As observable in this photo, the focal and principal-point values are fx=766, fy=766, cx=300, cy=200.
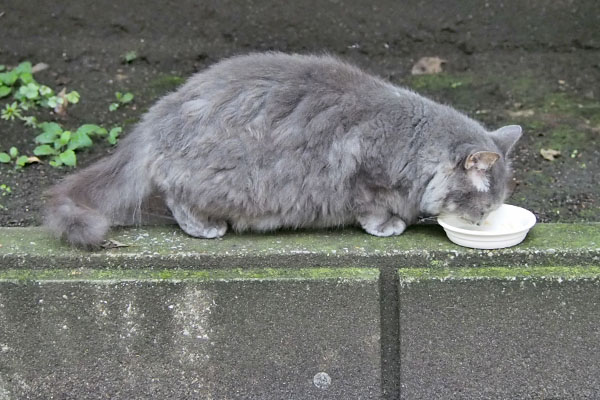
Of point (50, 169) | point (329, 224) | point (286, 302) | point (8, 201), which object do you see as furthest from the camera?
point (50, 169)

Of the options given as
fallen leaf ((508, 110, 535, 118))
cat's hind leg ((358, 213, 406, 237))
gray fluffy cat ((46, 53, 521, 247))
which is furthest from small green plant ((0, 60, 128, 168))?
fallen leaf ((508, 110, 535, 118))

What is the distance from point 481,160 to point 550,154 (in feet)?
3.04

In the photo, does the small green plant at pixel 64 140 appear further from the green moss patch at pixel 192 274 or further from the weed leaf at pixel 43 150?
the green moss patch at pixel 192 274

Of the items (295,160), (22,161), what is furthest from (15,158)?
(295,160)

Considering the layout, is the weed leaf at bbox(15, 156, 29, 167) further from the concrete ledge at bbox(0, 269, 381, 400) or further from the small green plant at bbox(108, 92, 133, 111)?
the concrete ledge at bbox(0, 269, 381, 400)

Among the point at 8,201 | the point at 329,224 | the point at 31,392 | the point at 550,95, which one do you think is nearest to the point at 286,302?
the point at 329,224

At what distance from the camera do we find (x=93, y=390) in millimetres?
2789

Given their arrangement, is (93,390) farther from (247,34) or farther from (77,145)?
(247,34)

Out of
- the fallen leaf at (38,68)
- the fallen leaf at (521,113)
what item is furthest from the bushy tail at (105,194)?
the fallen leaf at (521,113)

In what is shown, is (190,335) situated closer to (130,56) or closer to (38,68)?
(130,56)

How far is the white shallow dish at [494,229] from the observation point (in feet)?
8.81

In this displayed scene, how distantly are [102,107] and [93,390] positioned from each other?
1.61 meters

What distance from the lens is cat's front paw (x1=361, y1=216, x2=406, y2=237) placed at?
2.88 meters

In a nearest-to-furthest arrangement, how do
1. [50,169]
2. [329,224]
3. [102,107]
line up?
→ [329,224] < [50,169] < [102,107]
